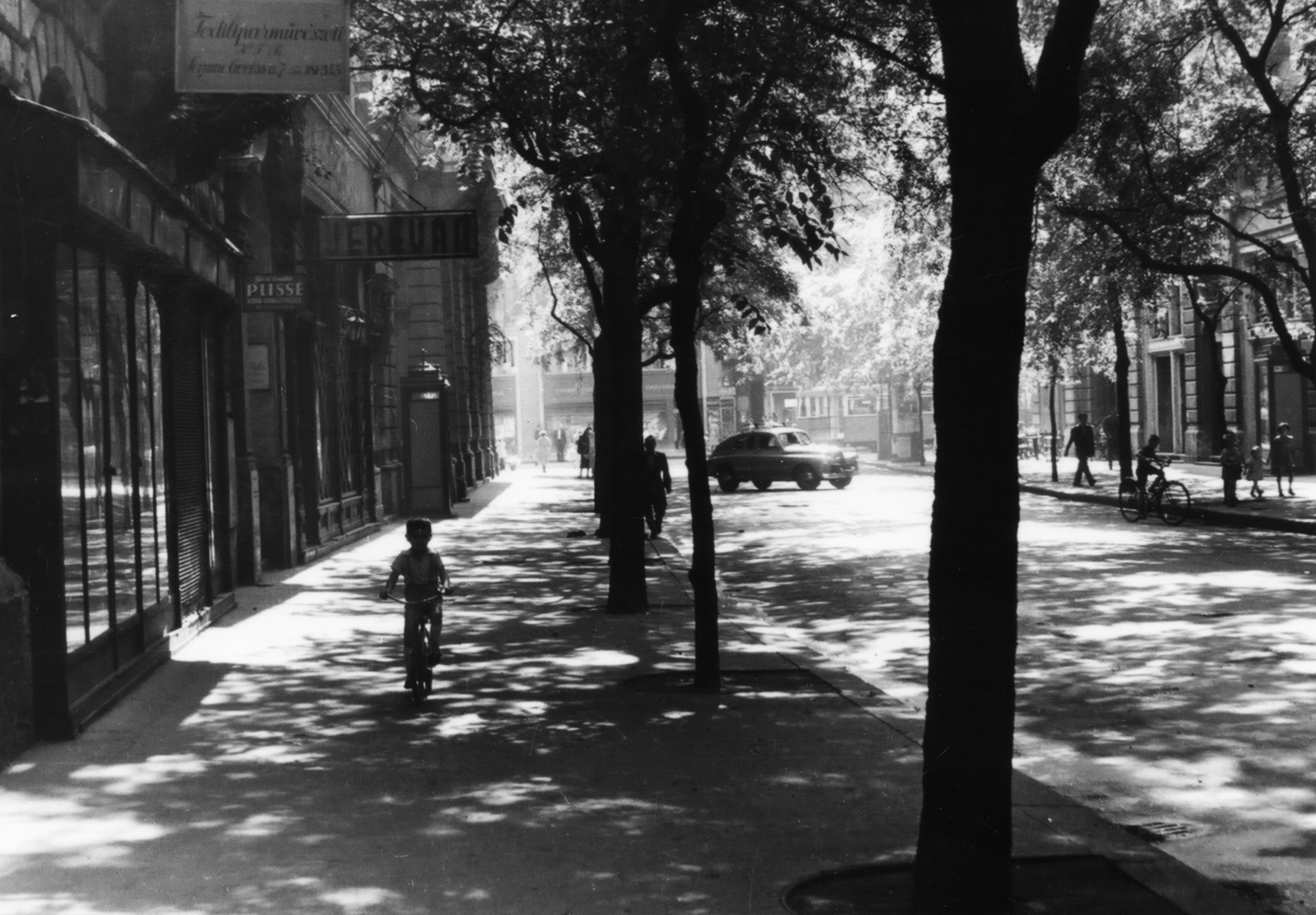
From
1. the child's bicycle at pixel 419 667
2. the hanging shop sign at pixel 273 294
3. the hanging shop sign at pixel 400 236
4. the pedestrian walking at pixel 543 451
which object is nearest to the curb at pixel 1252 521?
the hanging shop sign at pixel 400 236

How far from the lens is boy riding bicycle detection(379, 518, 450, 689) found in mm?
10406

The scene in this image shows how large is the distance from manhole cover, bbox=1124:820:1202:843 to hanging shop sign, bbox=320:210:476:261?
35.2 ft

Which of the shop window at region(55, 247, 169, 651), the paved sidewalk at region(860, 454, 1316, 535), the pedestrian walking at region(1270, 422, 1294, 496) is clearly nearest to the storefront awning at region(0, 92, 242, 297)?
the shop window at region(55, 247, 169, 651)

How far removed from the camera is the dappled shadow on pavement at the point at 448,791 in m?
5.89

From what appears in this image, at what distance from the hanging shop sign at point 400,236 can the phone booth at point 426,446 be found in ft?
40.2

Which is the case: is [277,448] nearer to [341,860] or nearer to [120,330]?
[120,330]

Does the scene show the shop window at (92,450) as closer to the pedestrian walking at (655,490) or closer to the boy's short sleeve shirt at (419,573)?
the boy's short sleeve shirt at (419,573)

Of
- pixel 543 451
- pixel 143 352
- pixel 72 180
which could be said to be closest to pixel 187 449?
pixel 143 352

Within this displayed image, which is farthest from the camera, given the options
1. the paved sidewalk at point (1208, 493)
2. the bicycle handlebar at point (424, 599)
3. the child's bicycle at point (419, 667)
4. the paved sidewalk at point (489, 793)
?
the paved sidewalk at point (1208, 493)

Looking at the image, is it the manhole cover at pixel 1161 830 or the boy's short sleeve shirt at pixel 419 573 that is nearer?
the manhole cover at pixel 1161 830

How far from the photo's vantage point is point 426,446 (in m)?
32.0

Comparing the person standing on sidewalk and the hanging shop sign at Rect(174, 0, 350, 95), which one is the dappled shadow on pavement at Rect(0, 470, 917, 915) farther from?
the person standing on sidewalk

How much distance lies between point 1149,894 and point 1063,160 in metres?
20.3

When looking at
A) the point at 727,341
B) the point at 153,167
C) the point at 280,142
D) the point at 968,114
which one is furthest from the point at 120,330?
the point at 727,341
